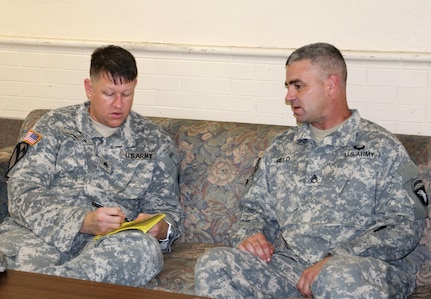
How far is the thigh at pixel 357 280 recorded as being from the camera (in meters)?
2.80

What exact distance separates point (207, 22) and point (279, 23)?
40cm

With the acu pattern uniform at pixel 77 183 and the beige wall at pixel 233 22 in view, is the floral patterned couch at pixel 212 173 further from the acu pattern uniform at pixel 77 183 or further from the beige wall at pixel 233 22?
the beige wall at pixel 233 22

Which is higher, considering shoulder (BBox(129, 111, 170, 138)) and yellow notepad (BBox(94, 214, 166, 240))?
shoulder (BBox(129, 111, 170, 138))

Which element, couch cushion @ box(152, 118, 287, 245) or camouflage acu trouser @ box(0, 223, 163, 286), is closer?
camouflage acu trouser @ box(0, 223, 163, 286)

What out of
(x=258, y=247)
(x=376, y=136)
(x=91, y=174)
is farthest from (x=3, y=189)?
(x=376, y=136)

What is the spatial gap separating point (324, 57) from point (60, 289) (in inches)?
60.3

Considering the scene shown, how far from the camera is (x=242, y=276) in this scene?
121 inches

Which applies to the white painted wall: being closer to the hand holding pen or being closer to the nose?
the nose

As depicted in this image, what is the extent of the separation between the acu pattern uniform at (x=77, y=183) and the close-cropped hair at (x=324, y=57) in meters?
0.77

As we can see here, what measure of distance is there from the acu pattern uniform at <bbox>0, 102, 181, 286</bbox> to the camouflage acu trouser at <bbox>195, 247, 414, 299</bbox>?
32cm

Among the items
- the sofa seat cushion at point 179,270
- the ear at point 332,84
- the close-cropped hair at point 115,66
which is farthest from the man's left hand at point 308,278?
the close-cropped hair at point 115,66

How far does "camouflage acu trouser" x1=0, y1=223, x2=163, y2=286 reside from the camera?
317 cm

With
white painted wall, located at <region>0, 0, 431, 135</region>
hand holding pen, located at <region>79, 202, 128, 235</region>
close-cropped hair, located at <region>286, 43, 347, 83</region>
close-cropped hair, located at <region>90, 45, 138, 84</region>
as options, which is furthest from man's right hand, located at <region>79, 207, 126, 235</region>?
white painted wall, located at <region>0, 0, 431, 135</region>

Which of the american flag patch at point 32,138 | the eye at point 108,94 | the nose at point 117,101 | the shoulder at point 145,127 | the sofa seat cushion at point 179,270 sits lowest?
the sofa seat cushion at point 179,270
